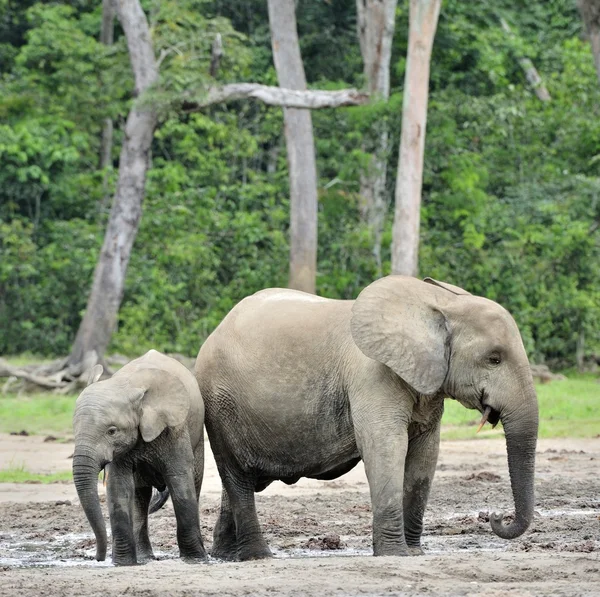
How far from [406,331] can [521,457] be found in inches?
41.5

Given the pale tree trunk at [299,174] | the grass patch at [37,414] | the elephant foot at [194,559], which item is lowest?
the grass patch at [37,414]

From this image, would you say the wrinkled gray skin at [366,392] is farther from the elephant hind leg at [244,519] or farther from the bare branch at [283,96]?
the bare branch at [283,96]

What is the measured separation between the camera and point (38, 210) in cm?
2914

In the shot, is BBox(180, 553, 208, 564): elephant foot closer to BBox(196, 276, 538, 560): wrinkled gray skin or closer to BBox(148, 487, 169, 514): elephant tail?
BBox(196, 276, 538, 560): wrinkled gray skin

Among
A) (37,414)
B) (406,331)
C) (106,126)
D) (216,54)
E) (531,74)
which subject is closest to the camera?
(406,331)

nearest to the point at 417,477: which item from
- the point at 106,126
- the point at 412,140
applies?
the point at 412,140

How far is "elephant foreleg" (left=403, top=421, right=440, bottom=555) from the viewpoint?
891 cm

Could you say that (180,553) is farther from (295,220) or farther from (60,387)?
(295,220)

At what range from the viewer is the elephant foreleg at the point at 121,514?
8.49 meters

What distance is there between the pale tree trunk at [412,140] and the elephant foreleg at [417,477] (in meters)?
13.2

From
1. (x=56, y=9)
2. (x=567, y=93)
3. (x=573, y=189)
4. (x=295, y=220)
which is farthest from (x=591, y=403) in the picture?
(x=56, y=9)

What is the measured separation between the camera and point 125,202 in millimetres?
22531

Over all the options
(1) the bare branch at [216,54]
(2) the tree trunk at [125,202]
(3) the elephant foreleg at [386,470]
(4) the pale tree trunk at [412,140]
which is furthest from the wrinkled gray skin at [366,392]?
(2) the tree trunk at [125,202]

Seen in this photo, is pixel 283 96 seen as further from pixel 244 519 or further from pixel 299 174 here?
pixel 244 519
